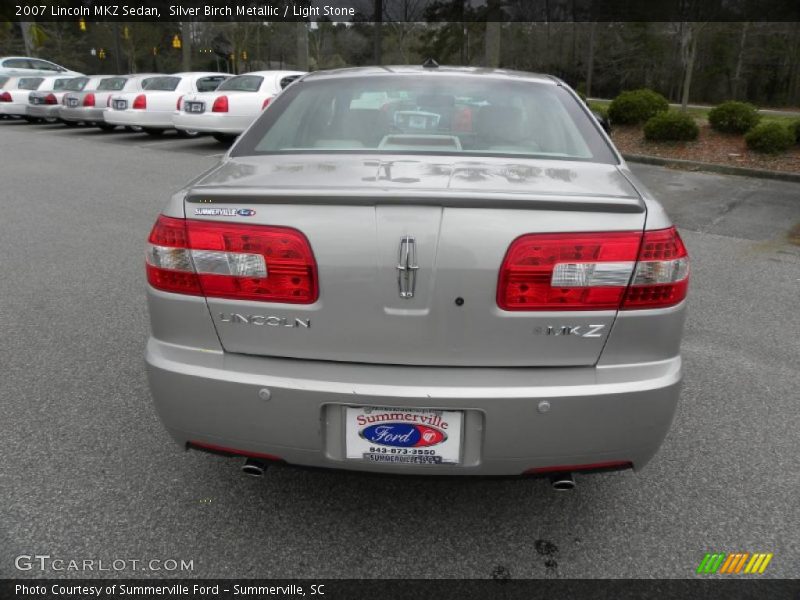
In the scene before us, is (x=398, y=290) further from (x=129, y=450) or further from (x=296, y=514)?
(x=129, y=450)

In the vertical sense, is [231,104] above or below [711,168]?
above

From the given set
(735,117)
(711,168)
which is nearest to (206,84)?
(711,168)

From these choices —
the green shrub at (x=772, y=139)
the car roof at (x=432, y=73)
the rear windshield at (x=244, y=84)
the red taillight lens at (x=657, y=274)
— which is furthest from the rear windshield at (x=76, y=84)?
the red taillight lens at (x=657, y=274)

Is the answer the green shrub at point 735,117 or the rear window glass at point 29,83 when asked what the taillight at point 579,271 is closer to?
the green shrub at point 735,117

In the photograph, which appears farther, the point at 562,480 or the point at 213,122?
the point at 213,122

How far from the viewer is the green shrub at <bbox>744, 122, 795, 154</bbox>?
1068cm

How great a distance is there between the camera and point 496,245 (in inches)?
73.5

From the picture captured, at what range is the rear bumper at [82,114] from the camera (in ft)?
53.7

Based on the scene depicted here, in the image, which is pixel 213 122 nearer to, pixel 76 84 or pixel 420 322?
pixel 76 84

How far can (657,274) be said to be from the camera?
77.0 inches

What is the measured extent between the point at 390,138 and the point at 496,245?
107 cm

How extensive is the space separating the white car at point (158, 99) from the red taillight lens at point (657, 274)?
555 inches

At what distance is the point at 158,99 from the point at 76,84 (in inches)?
210

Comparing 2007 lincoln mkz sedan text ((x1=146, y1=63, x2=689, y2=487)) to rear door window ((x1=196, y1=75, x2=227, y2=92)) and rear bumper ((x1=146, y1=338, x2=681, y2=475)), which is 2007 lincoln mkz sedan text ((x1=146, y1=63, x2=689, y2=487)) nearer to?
rear bumper ((x1=146, y1=338, x2=681, y2=475))
